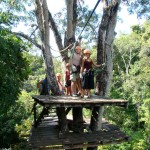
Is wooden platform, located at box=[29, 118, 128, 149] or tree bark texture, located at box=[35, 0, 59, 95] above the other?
tree bark texture, located at box=[35, 0, 59, 95]

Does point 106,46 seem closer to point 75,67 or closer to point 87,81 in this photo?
point 75,67

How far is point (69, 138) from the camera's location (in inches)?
266

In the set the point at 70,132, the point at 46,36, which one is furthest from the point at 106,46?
the point at 70,132

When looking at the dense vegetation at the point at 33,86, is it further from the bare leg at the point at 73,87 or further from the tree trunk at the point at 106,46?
the tree trunk at the point at 106,46

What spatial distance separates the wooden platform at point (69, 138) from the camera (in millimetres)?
6492

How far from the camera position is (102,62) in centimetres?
789

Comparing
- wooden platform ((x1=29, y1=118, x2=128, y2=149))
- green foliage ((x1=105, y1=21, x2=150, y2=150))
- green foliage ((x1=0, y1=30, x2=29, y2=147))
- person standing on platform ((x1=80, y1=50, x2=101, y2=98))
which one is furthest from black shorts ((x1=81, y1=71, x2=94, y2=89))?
green foliage ((x1=105, y1=21, x2=150, y2=150))

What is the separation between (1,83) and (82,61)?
282cm

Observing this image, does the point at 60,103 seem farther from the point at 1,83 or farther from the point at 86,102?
the point at 1,83

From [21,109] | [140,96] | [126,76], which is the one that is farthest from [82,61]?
[126,76]

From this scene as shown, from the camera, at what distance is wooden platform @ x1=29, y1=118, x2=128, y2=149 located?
6492mm

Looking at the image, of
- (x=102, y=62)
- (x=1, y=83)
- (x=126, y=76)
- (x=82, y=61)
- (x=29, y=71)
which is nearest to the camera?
(x=82, y=61)

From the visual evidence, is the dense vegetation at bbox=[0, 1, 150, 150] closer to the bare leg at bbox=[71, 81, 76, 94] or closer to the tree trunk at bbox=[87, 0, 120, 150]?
the bare leg at bbox=[71, 81, 76, 94]

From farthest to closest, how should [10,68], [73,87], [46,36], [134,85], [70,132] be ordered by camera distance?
[134,85]
[10,68]
[46,36]
[73,87]
[70,132]
